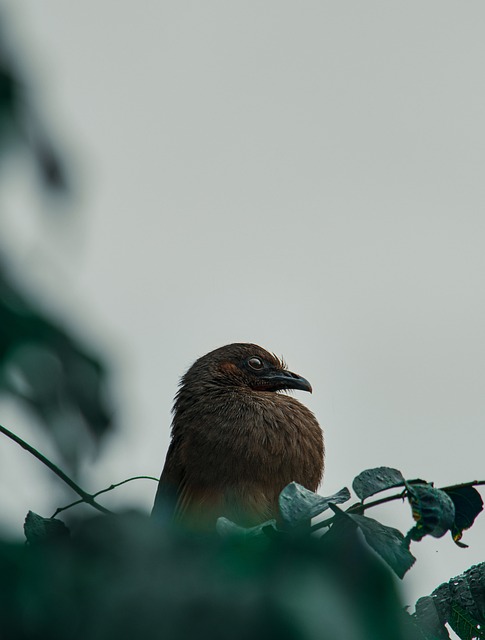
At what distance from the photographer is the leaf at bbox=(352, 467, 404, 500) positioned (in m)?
2.37

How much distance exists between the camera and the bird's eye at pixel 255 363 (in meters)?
5.82

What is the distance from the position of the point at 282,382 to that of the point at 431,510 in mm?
3490

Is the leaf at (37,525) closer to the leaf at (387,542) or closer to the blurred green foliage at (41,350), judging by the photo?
the leaf at (387,542)

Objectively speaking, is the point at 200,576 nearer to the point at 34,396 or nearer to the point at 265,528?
the point at 34,396

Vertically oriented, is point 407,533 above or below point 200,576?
above

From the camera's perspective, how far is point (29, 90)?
1.01 metres

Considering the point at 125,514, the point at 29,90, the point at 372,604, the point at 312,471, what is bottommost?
the point at 372,604

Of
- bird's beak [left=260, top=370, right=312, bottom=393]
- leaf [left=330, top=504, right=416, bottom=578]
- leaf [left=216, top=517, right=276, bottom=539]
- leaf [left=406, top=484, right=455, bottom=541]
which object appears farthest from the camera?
bird's beak [left=260, top=370, right=312, bottom=393]

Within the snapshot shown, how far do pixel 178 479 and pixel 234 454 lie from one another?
436mm

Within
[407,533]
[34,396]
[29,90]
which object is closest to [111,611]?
[34,396]

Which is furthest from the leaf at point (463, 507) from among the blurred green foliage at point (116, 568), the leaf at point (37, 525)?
the blurred green foliage at point (116, 568)

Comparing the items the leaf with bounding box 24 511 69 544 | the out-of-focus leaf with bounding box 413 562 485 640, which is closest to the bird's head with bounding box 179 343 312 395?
the out-of-focus leaf with bounding box 413 562 485 640

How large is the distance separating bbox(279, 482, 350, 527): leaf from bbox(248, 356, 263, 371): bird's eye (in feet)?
11.9

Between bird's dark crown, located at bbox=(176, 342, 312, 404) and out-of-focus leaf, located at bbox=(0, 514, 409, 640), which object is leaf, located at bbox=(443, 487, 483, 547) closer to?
out-of-focus leaf, located at bbox=(0, 514, 409, 640)
